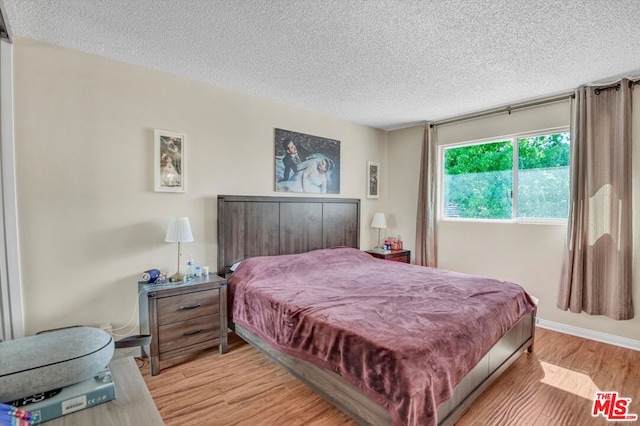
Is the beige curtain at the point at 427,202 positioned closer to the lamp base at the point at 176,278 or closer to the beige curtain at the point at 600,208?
the beige curtain at the point at 600,208

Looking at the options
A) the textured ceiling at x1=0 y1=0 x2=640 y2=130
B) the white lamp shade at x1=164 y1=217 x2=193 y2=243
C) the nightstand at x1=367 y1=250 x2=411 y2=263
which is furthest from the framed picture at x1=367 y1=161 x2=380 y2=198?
the white lamp shade at x1=164 y1=217 x2=193 y2=243

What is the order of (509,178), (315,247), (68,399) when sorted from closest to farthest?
(68,399), (509,178), (315,247)

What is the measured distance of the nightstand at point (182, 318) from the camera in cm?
237

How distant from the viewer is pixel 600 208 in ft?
9.75

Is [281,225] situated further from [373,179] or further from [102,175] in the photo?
[373,179]

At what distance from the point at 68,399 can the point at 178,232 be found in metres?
1.59

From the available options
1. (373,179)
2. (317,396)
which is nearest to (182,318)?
(317,396)

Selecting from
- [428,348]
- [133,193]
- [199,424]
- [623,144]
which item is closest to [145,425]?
[199,424]

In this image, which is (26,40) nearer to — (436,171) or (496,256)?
(436,171)

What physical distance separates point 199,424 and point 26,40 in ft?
9.56

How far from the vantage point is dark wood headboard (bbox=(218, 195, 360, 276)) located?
316 centimetres

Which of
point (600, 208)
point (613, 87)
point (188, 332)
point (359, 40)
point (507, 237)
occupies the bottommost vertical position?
point (188, 332)

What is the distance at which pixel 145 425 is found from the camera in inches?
42.2

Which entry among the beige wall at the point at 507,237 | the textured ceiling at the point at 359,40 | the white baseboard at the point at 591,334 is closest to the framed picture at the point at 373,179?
the beige wall at the point at 507,237
